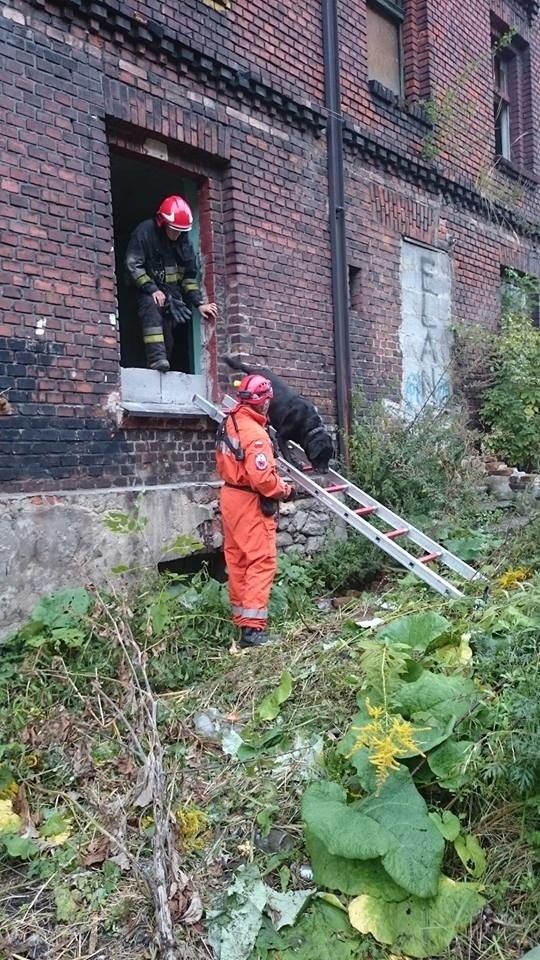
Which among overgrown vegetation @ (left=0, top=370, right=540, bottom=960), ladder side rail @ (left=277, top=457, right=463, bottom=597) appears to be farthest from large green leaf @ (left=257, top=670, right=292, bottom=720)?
ladder side rail @ (left=277, top=457, right=463, bottom=597)

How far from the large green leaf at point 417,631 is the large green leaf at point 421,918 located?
4.32 feet

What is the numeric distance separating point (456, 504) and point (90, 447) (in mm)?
3500

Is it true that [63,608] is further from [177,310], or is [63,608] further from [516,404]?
[516,404]

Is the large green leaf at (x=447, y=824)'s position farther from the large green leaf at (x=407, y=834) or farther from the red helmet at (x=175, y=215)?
the red helmet at (x=175, y=215)

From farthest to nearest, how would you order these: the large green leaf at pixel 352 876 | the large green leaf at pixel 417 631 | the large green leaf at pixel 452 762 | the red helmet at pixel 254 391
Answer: the red helmet at pixel 254 391 < the large green leaf at pixel 417 631 < the large green leaf at pixel 452 762 < the large green leaf at pixel 352 876

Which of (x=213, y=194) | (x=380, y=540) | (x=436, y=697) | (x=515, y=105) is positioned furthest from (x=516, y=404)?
(x=436, y=697)

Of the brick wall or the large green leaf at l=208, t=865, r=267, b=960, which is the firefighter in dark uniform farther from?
the large green leaf at l=208, t=865, r=267, b=960

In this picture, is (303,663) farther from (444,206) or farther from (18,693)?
(444,206)

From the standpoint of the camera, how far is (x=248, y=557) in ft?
15.9

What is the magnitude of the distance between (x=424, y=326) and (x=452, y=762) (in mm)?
6405

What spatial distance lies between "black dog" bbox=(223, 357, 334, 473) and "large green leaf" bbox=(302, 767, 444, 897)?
3.31 meters

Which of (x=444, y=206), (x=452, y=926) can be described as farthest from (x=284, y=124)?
(x=452, y=926)

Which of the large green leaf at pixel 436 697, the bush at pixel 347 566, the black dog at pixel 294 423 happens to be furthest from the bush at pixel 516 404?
the large green leaf at pixel 436 697

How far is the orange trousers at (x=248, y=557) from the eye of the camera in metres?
4.84
